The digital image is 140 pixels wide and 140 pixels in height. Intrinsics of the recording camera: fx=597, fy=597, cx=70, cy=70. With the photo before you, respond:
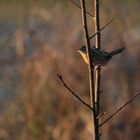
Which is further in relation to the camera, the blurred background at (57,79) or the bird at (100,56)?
the blurred background at (57,79)

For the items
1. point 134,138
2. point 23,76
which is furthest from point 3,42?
point 134,138

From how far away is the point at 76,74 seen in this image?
21.5 feet

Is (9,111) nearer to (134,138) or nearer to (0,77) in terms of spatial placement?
(0,77)

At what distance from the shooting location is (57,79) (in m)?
6.46

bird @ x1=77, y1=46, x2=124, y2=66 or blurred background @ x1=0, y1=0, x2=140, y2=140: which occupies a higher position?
bird @ x1=77, y1=46, x2=124, y2=66

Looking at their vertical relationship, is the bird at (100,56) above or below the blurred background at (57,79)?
above

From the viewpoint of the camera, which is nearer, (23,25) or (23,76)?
(23,76)

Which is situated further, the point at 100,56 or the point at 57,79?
the point at 57,79

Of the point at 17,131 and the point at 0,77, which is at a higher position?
the point at 0,77

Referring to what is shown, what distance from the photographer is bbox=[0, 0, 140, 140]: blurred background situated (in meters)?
6.27

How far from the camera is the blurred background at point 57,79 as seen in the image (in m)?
6.27

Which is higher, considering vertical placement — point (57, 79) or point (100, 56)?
point (100, 56)

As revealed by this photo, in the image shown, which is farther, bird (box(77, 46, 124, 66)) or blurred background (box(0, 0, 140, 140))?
blurred background (box(0, 0, 140, 140))

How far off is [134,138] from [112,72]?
78 cm
